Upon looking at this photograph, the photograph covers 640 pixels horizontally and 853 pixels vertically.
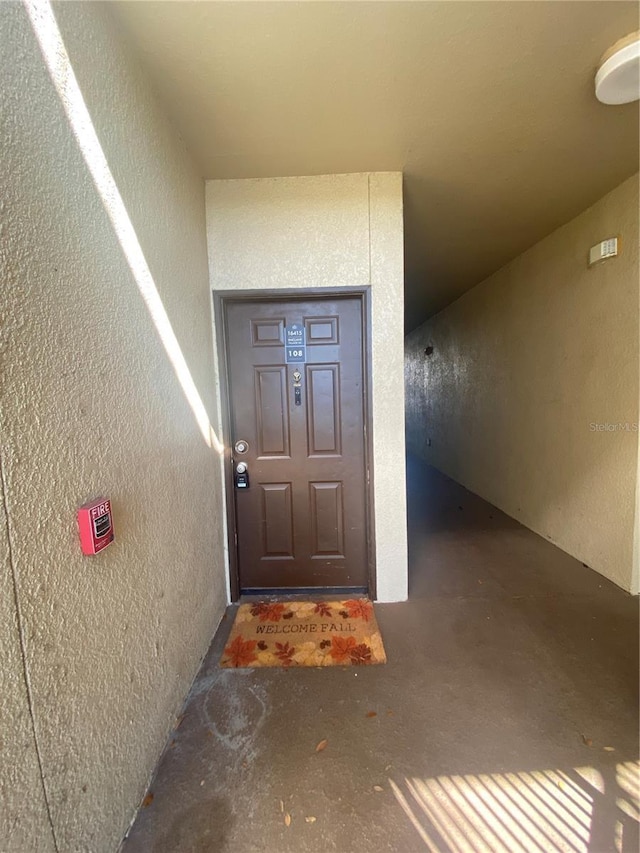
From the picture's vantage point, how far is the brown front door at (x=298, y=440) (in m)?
2.33

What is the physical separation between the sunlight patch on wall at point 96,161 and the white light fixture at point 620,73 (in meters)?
1.98

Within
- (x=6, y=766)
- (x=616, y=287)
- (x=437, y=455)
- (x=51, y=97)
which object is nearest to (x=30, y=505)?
(x=6, y=766)

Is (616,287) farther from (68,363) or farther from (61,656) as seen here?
(61,656)

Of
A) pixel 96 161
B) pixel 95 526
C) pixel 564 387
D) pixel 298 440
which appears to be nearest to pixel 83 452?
pixel 95 526

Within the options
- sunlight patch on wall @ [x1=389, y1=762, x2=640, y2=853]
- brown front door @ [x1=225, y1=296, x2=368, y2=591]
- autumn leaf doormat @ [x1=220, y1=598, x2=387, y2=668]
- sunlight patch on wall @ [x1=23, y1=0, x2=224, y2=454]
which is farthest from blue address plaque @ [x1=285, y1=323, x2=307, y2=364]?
sunlight patch on wall @ [x1=389, y1=762, x2=640, y2=853]

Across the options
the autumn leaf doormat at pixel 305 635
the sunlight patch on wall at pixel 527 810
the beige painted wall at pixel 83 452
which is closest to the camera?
the beige painted wall at pixel 83 452

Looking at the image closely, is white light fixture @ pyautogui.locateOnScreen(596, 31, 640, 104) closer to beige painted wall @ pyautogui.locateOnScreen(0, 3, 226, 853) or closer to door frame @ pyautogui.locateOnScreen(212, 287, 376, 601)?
door frame @ pyautogui.locateOnScreen(212, 287, 376, 601)

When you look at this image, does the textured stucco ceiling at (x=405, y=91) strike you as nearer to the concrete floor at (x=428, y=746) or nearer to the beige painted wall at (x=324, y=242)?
A: the beige painted wall at (x=324, y=242)

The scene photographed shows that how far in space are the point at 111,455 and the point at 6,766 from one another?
756 millimetres

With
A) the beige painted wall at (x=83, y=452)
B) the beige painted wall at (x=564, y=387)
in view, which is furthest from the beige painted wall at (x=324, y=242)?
the beige painted wall at (x=564, y=387)

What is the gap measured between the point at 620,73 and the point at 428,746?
2825mm

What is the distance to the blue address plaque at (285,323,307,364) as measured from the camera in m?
2.33

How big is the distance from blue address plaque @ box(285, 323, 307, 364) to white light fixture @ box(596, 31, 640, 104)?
1750 mm

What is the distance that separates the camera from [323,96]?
159 cm
